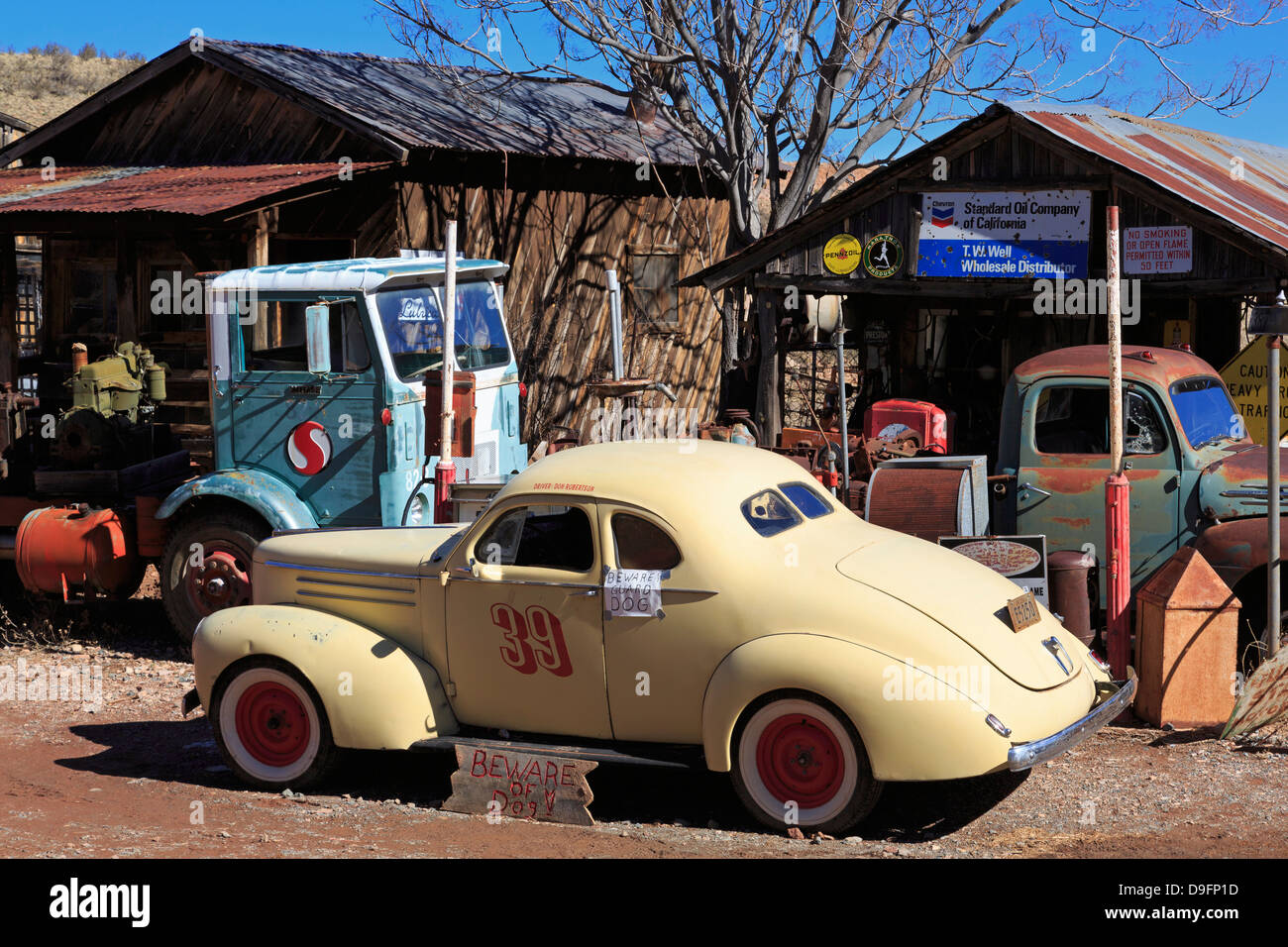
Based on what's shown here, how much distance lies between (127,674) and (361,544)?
12.0ft

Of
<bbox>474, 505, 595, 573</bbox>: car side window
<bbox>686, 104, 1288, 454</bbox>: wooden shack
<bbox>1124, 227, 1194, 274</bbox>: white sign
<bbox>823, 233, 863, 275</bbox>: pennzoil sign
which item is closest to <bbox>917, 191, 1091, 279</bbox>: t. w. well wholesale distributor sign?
<bbox>686, 104, 1288, 454</bbox>: wooden shack

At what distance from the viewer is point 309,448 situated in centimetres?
995

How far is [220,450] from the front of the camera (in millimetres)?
10125

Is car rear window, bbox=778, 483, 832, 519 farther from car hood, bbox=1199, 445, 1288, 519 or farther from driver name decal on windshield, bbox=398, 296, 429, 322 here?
driver name decal on windshield, bbox=398, 296, 429, 322

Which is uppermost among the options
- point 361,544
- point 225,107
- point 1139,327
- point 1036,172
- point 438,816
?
point 225,107

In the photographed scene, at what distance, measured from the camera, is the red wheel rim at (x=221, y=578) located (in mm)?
10016

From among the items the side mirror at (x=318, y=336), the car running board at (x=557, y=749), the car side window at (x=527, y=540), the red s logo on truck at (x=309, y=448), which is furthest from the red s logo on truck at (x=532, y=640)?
the red s logo on truck at (x=309, y=448)

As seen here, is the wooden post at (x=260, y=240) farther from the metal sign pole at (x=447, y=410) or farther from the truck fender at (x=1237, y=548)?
the truck fender at (x=1237, y=548)

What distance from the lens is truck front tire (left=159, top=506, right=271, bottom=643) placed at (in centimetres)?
1002

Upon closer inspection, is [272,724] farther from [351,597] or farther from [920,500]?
[920,500]

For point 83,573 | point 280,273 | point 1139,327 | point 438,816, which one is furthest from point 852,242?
point 438,816

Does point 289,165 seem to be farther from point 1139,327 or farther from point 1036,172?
point 1139,327

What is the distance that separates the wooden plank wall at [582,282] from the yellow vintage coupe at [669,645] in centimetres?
1214

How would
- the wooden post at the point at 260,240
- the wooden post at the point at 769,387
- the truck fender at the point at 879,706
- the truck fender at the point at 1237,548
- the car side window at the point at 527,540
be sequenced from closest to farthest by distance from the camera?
1. the truck fender at the point at 879,706
2. the car side window at the point at 527,540
3. the truck fender at the point at 1237,548
4. the wooden post at the point at 260,240
5. the wooden post at the point at 769,387
